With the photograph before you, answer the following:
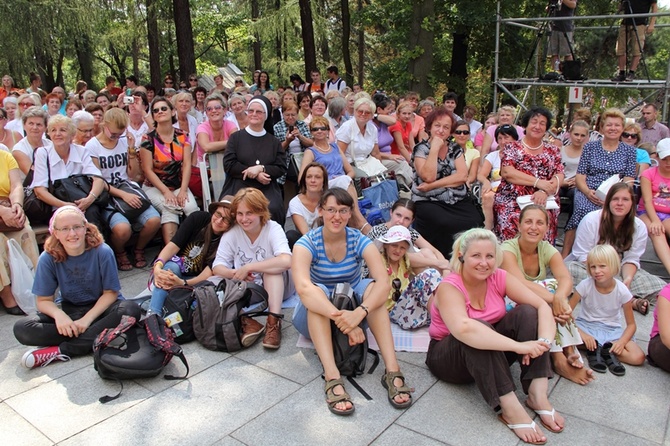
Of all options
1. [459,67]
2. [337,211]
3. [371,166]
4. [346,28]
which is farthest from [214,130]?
[346,28]

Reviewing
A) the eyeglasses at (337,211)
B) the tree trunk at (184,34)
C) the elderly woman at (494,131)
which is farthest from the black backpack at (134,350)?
the tree trunk at (184,34)

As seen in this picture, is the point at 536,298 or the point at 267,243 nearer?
the point at 536,298

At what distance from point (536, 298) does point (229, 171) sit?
3.40 metres

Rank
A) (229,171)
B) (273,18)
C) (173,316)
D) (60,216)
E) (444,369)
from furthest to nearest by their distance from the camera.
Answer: (273,18) < (229,171) < (173,316) < (60,216) < (444,369)

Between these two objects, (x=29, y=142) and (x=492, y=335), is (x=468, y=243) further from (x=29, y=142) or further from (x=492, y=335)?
(x=29, y=142)

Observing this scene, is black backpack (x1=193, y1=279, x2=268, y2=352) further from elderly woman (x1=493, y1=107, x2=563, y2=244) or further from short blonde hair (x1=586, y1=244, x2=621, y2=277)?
elderly woman (x1=493, y1=107, x2=563, y2=244)

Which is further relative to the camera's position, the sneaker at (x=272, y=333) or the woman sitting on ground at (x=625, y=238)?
the woman sitting on ground at (x=625, y=238)

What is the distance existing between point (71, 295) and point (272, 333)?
142cm

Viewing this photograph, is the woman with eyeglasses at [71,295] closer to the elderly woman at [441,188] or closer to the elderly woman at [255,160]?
the elderly woman at [255,160]

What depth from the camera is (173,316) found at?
388 centimetres

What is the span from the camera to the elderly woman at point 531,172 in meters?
5.02

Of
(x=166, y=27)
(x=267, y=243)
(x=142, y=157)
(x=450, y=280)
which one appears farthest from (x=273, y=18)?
(x=450, y=280)

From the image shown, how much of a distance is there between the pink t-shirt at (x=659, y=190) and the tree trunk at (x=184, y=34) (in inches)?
399

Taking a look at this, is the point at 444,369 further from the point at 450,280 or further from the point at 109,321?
the point at 109,321
